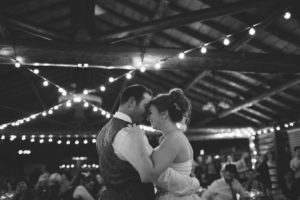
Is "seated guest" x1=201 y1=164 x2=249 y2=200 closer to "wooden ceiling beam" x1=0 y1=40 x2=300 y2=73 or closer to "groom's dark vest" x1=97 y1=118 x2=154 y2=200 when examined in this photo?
"wooden ceiling beam" x1=0 y1=40 x2=300 y2=73

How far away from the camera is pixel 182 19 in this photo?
5.01 metres

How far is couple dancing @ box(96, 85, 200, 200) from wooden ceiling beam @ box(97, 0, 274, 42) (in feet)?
9.40

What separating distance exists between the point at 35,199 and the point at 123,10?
4381mm

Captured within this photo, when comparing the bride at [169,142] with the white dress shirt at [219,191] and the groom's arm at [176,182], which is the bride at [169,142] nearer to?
the groom's arm at [176,182]

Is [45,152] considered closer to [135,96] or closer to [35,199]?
[35,199]

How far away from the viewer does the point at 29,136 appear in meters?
12.6

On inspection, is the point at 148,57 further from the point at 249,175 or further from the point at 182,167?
the point at 249,175

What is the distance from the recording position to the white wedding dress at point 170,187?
6.86 ft

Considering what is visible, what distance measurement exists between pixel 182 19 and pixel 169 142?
10.7 feet

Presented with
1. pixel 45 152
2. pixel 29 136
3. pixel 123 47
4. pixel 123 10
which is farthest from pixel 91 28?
pixel 45 152

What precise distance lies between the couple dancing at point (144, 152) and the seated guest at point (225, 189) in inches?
115

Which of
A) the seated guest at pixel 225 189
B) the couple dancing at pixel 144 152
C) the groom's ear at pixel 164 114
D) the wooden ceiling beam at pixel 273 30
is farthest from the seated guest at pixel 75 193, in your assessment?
the wooden ceiling beam at pixel 273 30

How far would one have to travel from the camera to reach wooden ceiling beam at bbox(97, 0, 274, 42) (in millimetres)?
4949

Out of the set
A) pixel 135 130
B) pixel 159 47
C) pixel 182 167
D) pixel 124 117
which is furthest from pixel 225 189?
pixel 135 130
